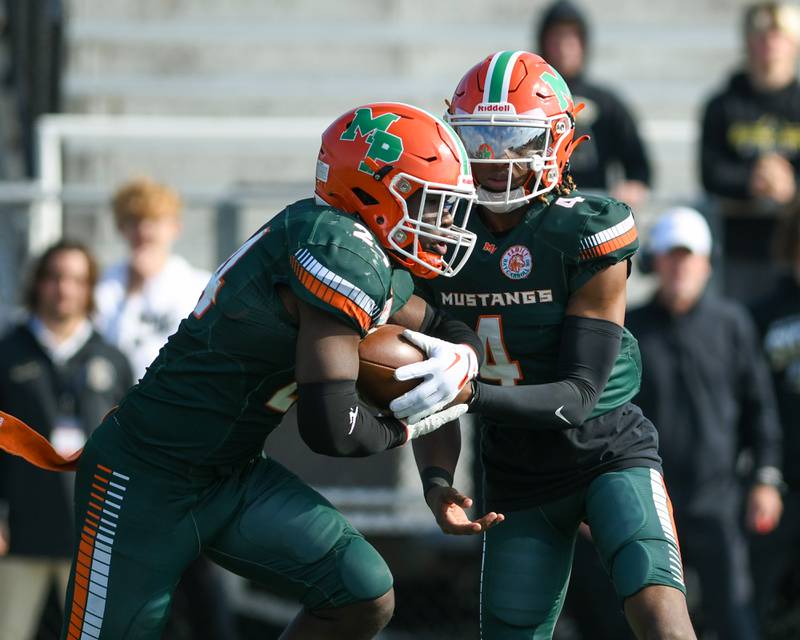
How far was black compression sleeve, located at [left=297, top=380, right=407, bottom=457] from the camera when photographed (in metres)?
3.65

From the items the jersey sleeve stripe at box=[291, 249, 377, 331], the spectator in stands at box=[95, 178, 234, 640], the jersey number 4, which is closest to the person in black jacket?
the spectator in stands at box=[95, 178, 234, 640]

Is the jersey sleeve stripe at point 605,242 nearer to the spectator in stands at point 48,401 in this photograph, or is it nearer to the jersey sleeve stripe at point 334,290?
the jersey sleeve stripe at point 334,290

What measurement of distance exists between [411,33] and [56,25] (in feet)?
7.76

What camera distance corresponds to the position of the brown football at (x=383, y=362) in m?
3.83

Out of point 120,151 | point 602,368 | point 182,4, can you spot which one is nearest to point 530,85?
point 602,368

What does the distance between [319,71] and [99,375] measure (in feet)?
13.9

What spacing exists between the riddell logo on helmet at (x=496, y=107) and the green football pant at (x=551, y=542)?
3.55 ft

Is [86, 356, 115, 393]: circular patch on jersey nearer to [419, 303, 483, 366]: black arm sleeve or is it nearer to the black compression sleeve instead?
[419, 303, 483, 366]: black arm sleeve

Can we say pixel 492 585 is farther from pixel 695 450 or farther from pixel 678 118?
pixel 678 118

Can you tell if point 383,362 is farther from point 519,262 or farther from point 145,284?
point 145,284

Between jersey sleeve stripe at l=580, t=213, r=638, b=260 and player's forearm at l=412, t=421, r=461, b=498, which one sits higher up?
jersey sleeve stripe at l=580, t=213, r=638, b=260

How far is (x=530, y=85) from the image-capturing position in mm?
4254

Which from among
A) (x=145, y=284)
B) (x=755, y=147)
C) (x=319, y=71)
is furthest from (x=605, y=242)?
(x=319, y=71)

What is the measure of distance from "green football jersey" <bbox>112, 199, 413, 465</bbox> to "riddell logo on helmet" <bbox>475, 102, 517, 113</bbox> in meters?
0.57
